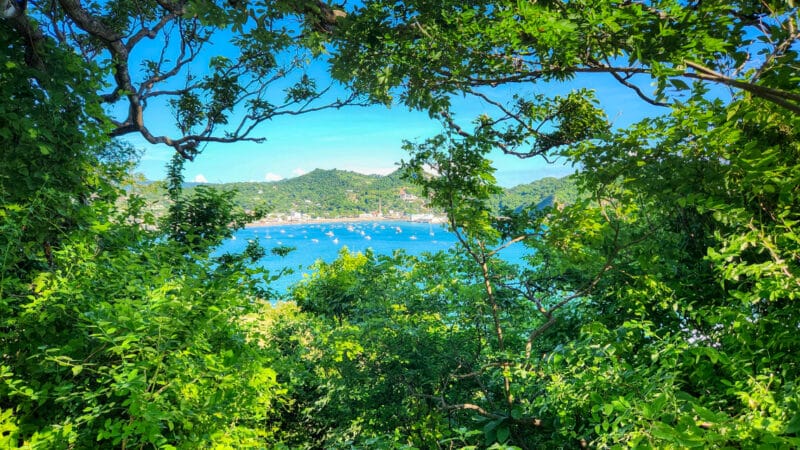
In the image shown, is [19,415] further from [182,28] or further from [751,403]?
[182,28]

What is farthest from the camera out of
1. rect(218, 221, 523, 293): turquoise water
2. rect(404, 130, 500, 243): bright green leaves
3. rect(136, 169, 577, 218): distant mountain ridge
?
rect(218, 221, 523, 293): turquoise water

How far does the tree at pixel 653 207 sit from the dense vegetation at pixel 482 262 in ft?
0.06

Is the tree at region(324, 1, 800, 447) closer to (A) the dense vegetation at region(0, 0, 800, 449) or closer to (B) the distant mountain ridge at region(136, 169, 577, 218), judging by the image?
(A) the dense vegetation at region(0, 0, 800, 449)

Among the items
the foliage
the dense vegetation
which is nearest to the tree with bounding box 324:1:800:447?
the dense vegetation

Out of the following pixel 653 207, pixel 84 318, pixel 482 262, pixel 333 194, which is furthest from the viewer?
pixel 333 194

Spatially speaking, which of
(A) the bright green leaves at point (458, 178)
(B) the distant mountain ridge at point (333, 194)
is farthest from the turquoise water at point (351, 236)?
(A) the bright green leaves at point (458, 178)

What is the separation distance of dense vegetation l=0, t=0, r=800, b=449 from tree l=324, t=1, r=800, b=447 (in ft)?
0.06

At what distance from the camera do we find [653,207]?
2727mm

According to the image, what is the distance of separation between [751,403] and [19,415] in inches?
136

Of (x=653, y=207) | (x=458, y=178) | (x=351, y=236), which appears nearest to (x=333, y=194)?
(x=351, y=236)

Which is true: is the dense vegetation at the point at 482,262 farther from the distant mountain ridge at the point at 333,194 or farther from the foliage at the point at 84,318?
the distant mountain ridge at the point at 333,194

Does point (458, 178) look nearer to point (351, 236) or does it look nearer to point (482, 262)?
point (482, 262)

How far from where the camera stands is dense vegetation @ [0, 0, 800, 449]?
177 centimetres

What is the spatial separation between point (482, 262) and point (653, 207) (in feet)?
4.43
